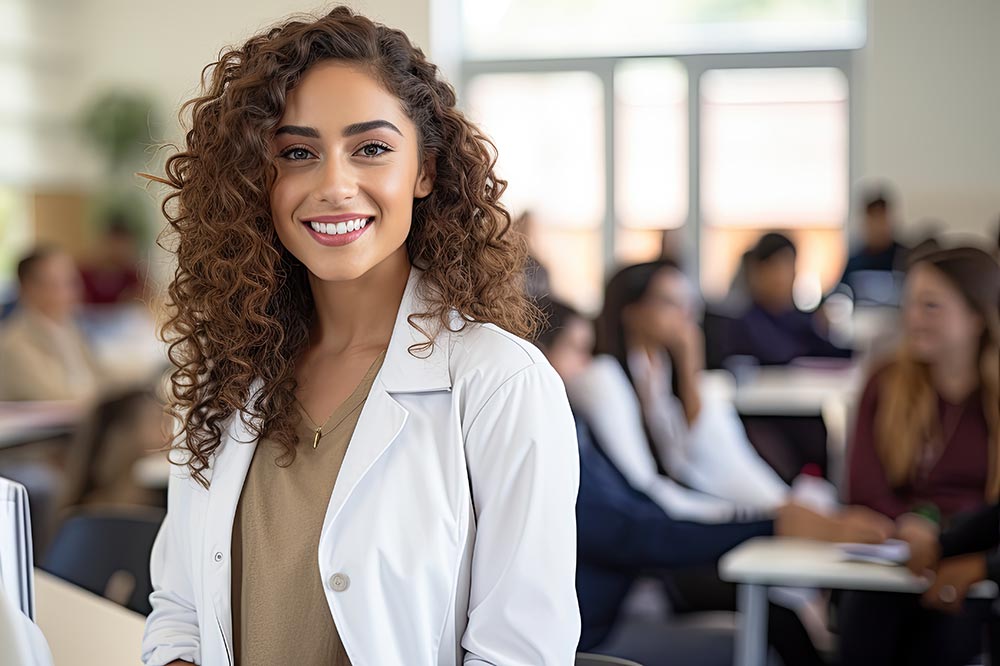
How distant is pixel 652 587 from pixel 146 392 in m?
2.05

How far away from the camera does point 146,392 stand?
4305 mm

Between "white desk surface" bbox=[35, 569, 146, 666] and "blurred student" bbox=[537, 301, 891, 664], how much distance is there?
3.37ft

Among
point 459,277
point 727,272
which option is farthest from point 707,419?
point 727,272

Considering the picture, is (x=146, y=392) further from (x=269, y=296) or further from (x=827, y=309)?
(x=827, y=309)

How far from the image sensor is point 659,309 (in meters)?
3.71

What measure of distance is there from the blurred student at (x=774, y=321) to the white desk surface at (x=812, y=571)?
3706 mm

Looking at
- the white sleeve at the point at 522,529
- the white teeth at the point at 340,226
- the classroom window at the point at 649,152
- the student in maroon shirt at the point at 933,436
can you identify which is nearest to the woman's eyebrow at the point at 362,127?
the white teeth at the point at 340,226

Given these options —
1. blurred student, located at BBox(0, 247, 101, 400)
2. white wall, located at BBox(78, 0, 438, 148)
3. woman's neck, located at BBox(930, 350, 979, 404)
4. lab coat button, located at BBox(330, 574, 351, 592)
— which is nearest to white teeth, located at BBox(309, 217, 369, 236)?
lab coat button, located at BBox(330, 574, 351, 592)

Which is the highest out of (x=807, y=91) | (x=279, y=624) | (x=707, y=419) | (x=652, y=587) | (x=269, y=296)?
(x=807, y=91)

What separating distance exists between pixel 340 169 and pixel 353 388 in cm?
30

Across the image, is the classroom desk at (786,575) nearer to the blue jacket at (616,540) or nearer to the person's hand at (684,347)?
the blue jacket at (616,540)

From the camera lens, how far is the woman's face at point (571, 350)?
327cm

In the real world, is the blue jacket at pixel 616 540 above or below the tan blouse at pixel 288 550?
below

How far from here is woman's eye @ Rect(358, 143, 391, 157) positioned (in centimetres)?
139
